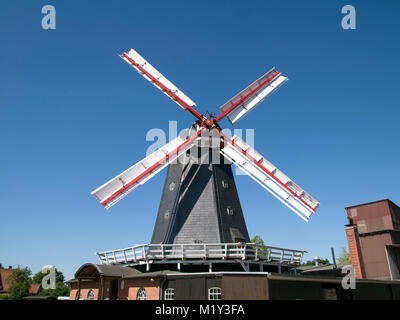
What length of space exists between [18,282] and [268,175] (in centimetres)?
4955

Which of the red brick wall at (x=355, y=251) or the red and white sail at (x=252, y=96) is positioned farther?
the red and white sail at (x=252, y=96)

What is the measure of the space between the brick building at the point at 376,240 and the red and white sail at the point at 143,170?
15016 millimetres

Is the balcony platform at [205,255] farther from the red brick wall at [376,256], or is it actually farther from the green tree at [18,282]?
the green tree at [18,282]

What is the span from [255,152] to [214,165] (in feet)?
9.73

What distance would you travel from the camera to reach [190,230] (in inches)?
764

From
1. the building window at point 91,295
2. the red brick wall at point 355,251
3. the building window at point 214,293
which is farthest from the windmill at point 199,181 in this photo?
the red brick wall at point 355,251

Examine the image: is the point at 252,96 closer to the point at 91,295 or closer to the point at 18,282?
the point at 91,295

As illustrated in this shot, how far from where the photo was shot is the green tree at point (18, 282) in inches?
1964

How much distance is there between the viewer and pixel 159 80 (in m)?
22.6

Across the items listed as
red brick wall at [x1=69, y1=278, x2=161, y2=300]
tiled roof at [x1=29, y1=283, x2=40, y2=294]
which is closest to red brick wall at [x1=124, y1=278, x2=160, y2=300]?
red brick wall at [x1=69, y1=278, x2=161, y2=300]

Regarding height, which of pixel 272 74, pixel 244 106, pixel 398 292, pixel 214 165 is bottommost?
pixel 398 292

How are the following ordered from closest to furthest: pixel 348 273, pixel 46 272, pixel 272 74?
1. pixel 348 273
2. pixel 272 74
3. pixel 46 272
